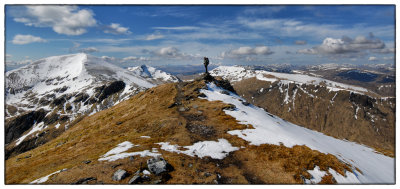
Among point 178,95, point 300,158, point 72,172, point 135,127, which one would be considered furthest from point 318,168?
point 178,95

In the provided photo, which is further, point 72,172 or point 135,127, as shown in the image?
point 135,127

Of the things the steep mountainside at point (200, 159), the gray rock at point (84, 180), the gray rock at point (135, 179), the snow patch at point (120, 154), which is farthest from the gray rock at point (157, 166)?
the gray rock at point (84, 180)

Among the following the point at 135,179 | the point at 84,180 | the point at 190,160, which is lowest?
the point at 190,160

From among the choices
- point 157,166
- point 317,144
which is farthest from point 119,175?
point 317,144

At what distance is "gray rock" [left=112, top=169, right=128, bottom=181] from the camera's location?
25.9 m

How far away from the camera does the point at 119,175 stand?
2611cm

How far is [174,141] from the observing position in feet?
140

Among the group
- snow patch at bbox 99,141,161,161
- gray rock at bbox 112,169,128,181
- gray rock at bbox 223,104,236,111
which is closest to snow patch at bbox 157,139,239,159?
snow patch at bbox 99,141,161,161

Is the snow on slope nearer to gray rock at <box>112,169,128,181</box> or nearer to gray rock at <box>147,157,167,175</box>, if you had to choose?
gray rock at <box>147,157,167,175</box>

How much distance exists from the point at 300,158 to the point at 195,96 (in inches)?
1996

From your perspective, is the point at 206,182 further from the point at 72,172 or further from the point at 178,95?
the point at 178,95

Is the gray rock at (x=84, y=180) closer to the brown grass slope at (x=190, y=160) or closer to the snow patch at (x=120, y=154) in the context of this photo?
the brown grass slope at (x=190, y=160)

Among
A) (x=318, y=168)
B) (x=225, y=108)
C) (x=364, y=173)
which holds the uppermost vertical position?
(x=225, y=108)

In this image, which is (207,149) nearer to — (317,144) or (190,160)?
(190,160)
